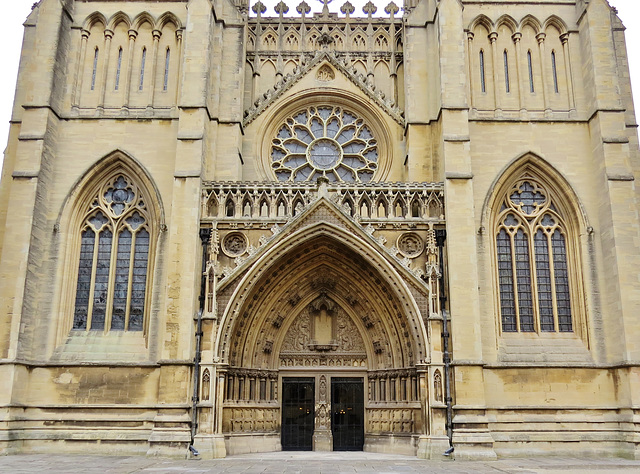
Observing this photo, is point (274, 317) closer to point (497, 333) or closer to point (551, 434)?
point (497, 333)

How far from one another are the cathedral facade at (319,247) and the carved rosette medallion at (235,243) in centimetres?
4

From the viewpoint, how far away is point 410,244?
19.4 m

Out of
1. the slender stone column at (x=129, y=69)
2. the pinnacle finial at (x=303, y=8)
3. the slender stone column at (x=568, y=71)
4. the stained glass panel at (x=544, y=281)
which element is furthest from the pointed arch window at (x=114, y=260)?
the slender stone column at (x=568, y=71)

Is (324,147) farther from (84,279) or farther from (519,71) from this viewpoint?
(84,279)

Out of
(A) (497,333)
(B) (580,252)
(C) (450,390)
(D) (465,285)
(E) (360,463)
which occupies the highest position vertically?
(B) (580,252)

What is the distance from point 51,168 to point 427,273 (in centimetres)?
1232

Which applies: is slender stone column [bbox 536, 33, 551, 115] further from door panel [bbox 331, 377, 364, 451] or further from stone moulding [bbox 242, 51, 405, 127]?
door panel [bbox 331, 377, 364, 451]

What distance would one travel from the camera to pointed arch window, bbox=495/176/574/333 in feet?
64.7

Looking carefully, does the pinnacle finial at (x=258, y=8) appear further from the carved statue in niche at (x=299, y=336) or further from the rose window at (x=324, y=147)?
the carved statue in niche at (x=299, y=336)

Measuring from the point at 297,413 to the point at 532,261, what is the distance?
886 cm

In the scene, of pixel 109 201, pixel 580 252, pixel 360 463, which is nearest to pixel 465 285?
pixel 580 252

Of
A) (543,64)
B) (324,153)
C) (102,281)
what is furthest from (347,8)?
(102,281)

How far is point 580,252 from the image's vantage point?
20.0 meters

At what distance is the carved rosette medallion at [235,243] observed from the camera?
19312 millimetres
